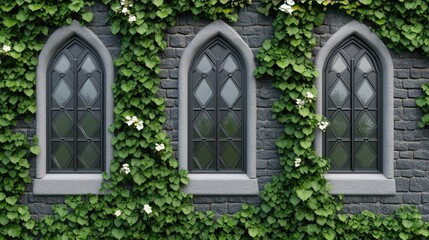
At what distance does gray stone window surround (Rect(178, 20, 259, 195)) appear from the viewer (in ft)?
18.9

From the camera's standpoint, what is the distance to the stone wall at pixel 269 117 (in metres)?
5.80

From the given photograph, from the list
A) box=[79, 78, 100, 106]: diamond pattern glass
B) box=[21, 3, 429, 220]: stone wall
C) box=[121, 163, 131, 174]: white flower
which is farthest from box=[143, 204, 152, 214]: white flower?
box=[79, 78, 100, 106]: diamond pattern glass

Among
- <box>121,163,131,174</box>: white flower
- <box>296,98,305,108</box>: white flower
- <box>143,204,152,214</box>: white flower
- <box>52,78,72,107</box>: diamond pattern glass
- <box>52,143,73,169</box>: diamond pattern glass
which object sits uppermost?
<box>52,78,72,107</box>: diamond pattern glass

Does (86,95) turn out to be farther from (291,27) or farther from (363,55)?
(363,55)

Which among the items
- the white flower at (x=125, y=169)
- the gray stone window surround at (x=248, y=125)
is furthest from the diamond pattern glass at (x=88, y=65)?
the white flower at (x=125, y=169)

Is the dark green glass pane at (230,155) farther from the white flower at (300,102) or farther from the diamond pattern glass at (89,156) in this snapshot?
the diamond pattern glass at (89,156)

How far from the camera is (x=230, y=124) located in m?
5.90

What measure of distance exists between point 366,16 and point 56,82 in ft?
12.3

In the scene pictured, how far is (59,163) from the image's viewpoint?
593 centimetres

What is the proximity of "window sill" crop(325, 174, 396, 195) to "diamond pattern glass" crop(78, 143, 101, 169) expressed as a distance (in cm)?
277

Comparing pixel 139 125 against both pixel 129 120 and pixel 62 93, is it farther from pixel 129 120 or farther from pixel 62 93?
pixel 62 93

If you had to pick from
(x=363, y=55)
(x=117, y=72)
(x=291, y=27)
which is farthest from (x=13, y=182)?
(x=363, y=55)

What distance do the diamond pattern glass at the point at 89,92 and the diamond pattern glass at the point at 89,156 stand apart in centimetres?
53

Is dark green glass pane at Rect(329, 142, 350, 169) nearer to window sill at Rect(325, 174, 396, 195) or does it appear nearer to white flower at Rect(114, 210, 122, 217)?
window sill at Rect(325, 174, 396, 195)
